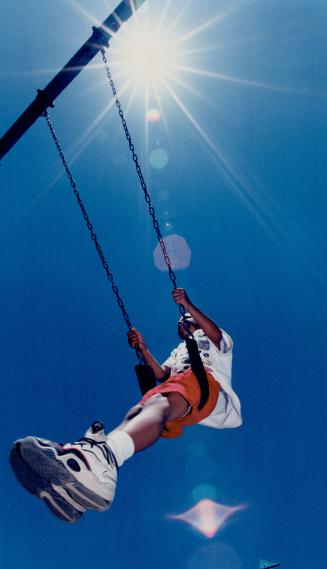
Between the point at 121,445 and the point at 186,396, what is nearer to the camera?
the point at 121,445

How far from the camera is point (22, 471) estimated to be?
206 cm

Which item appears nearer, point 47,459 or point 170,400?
point 47,459

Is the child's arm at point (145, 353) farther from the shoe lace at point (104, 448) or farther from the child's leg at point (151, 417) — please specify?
the shoe lace at point (104, 448)

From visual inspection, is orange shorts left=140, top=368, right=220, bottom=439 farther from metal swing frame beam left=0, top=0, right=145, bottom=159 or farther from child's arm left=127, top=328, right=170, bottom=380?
metal swing frame beam left=0, top=0, right=145, bottom=159

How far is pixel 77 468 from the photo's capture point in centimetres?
203

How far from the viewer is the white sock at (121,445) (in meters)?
2.26

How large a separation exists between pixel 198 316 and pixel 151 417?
1.13m

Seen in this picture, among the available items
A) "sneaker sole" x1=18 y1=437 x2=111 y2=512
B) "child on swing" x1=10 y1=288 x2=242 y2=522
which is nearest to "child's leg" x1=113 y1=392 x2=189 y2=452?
"child on swing" x1=10 y1=288 x2=242 y2=522

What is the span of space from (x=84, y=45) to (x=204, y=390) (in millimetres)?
3521

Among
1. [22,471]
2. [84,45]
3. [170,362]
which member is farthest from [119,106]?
[22,471]

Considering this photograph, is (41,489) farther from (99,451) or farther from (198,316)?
(198,316)

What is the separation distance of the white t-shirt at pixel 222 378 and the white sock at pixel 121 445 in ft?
3.76

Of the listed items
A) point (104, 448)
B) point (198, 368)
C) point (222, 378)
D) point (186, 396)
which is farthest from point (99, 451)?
point (222, 378)

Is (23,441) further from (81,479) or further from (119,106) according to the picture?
(119,106)
